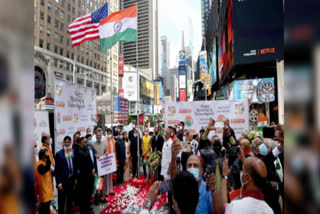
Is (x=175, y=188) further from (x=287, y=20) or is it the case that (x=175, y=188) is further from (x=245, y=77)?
(x=245, y=77)

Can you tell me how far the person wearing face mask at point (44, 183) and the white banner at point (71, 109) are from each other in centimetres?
87

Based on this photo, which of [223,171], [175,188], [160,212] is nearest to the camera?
[175,188]

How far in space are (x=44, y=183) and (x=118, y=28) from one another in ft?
24.2

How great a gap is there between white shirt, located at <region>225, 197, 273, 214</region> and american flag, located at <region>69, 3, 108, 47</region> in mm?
9649

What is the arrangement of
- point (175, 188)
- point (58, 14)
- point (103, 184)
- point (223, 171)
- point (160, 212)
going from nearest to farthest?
point (175, 188)
point (223, 171)
point (160, 212)
point (103, 184)
point (58, 14)

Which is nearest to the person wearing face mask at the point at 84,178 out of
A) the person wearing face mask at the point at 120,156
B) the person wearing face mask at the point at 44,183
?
the person wearing face mask at the point at 44,183

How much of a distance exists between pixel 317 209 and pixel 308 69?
1.14 ft

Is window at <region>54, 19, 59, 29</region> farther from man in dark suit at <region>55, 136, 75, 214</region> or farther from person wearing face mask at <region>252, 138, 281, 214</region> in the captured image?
person wearing face mask at <region>252, 138, 281, 214</region>

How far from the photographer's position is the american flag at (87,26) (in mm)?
9500

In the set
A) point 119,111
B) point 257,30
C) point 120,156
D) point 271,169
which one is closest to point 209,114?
point 120,156

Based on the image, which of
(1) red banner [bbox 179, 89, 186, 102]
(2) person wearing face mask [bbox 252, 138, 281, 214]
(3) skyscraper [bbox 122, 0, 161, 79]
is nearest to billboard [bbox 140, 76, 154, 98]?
(3) skyscraper [bbox 122, 0, 161, 79]

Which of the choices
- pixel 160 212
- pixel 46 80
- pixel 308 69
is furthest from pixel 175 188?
pixel 46 80

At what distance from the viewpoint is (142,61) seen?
117625mm

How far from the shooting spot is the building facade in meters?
36.2
